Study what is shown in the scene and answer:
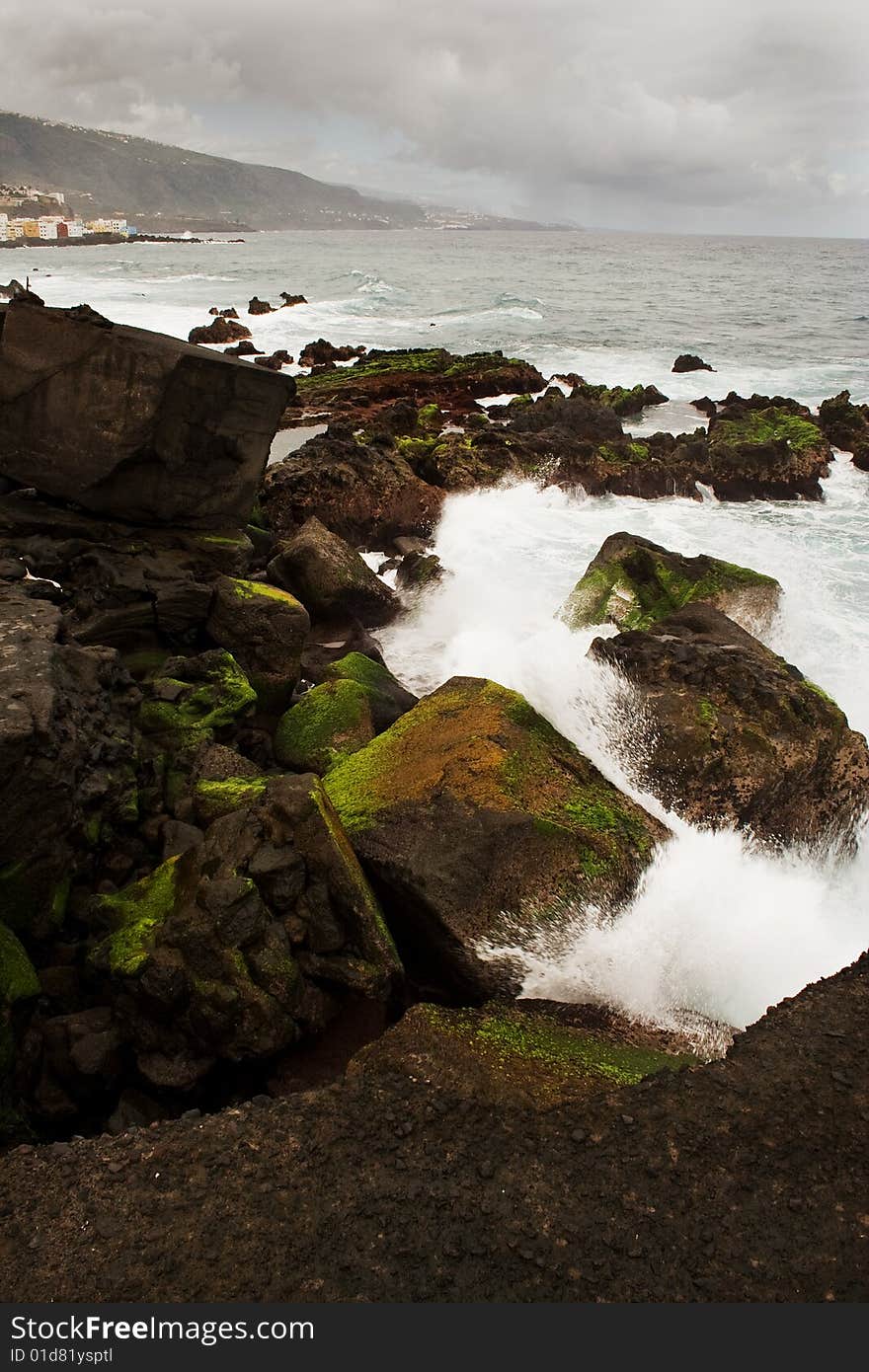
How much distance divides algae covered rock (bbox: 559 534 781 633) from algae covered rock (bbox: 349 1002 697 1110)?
5.67m

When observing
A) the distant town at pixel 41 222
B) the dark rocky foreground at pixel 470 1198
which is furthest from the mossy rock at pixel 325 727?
the distant town at pixel 41 222

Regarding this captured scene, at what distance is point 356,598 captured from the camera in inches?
393

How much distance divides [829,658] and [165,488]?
774 cm

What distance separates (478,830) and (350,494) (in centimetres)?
866

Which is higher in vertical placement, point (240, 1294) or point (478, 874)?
point (478, 874)

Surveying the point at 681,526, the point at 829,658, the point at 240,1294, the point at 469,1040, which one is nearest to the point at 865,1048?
the point at 469,1040

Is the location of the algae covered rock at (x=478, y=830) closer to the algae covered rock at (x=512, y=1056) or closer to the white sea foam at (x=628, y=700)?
the white sea foam at (x=628, y=700)

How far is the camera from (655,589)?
9547 mm

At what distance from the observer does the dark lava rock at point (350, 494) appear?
1222 cm

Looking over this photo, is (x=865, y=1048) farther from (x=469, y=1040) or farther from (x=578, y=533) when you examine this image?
(x=578, y=533)

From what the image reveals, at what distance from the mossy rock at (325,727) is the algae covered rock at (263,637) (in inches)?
23.4

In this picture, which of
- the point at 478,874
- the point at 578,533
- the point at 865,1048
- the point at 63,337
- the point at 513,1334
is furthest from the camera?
the point at 578,533

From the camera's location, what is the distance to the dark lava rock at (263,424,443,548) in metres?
12.2

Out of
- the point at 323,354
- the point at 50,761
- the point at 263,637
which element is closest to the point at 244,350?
the point at 323,354
